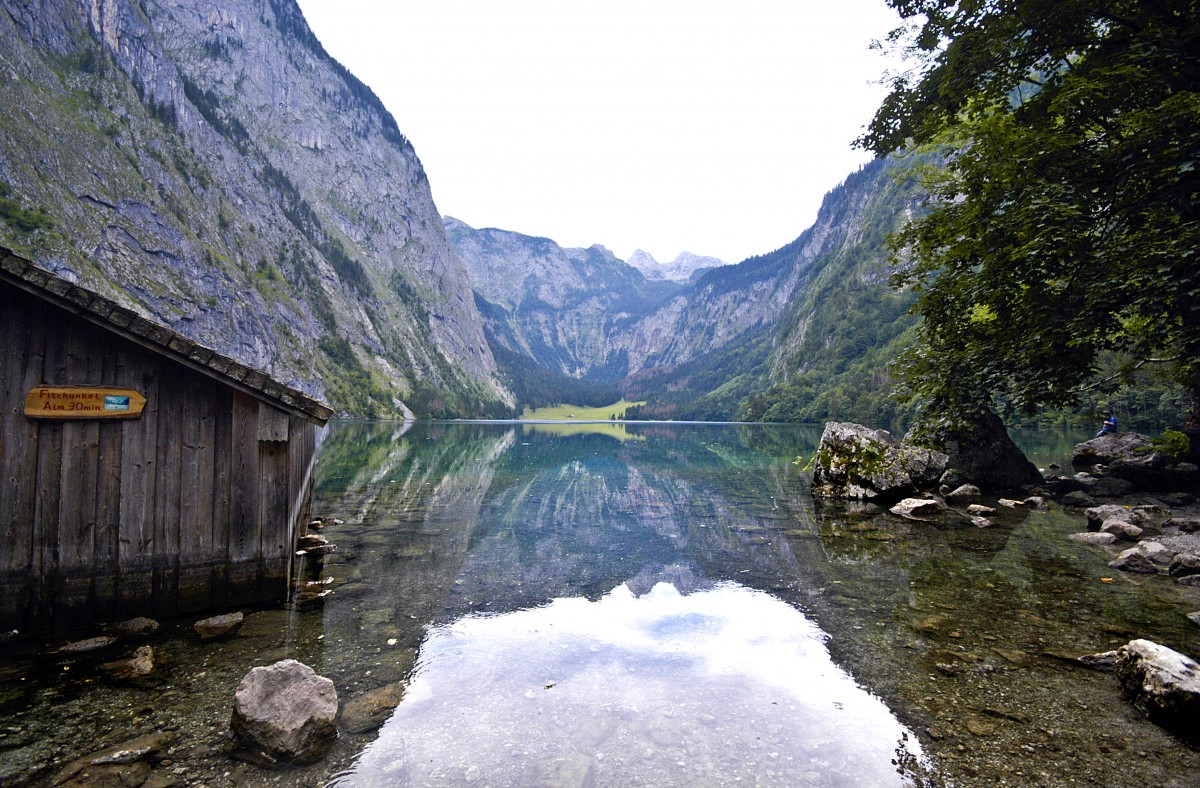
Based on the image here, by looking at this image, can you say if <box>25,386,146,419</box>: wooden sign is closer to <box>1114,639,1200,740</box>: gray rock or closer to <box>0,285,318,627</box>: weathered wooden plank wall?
<box>0,285,318,627</box>: weathered wooden plank wall

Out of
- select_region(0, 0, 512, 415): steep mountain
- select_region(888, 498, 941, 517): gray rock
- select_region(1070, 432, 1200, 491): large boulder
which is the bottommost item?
select_region(888, 498, 941, 517): gray rock

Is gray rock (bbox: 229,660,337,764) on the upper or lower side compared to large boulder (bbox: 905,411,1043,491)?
lower

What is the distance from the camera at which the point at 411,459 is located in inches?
1800

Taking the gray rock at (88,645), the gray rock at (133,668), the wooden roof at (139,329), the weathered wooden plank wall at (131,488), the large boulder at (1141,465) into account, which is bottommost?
the gray rock at (133,668)

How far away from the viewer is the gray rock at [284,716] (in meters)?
5.94

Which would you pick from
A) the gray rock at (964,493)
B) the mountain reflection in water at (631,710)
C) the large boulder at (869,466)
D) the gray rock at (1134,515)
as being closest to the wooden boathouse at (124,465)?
the mountain reflection in water at (631,710)

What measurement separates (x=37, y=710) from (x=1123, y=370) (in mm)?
26657

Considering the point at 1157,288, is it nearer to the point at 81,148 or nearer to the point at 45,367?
the point at 45,367

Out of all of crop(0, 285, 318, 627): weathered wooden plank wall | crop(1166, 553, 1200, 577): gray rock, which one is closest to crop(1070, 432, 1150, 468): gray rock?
crop(1166, 553, 1200, 577): gray rock

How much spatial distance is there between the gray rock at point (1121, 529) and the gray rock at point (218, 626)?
21.8 meters

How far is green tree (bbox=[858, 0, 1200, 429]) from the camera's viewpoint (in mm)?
12922

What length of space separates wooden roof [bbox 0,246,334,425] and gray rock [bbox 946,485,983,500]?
25.1 m

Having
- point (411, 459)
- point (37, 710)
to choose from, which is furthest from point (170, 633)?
point (411, 459)

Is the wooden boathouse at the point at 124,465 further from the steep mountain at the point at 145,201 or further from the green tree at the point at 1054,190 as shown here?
the steep mountain at the point at 145,201
